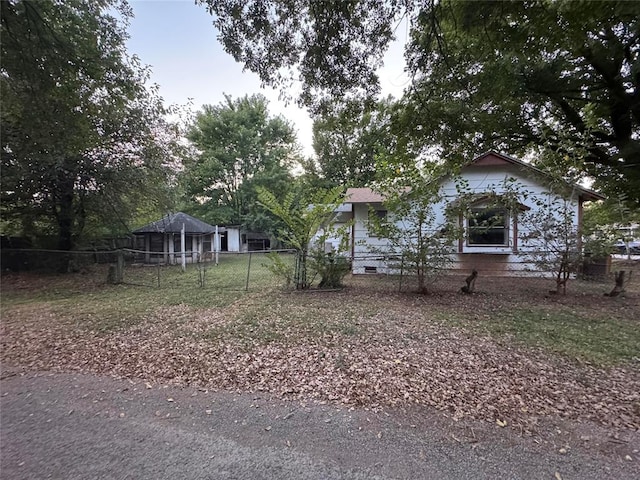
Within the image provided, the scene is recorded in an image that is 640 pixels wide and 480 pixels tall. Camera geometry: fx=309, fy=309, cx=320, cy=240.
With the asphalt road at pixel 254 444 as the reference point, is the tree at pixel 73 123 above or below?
above

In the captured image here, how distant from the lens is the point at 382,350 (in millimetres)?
4008

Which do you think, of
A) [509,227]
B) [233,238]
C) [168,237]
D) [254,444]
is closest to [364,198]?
[509,227]

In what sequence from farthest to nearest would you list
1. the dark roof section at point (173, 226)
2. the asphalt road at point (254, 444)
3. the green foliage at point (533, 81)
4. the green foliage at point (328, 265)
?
the dark roof section at point (173, 226) < the green foliage at point (328, 265) < the green foliage at point (533, 81) < the asphalt road at point (254, 444)

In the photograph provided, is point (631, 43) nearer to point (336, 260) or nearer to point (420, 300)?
point (420, 300)

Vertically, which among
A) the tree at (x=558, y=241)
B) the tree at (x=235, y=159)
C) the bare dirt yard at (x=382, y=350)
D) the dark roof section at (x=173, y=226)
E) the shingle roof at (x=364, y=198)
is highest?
the tree at (x=235, y=159)

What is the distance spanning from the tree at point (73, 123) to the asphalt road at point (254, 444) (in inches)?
186

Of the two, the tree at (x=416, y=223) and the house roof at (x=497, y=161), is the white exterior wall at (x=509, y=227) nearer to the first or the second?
the house roof at (x=497, y=161)

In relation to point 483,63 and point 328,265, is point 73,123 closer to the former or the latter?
point 328,265

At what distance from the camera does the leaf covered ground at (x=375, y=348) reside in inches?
114

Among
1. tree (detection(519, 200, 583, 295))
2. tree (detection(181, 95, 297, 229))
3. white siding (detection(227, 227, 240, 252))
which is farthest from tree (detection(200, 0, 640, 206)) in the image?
white siding (detection(227, 227, 240, 252))

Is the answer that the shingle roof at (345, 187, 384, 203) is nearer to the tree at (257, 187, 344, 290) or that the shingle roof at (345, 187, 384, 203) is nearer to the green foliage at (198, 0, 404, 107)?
the tree at (257, 187, 344, 290)

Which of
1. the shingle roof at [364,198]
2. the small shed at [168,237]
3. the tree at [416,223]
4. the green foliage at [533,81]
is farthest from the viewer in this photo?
the small shed at [168,237]

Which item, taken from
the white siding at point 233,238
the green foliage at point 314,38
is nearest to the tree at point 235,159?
the white siding at point 233,238

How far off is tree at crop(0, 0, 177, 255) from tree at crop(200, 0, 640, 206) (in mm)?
2654
